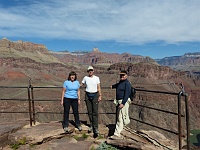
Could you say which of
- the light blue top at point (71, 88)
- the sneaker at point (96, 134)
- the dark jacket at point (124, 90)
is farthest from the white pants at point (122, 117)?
the light blue top at point (71, 88)

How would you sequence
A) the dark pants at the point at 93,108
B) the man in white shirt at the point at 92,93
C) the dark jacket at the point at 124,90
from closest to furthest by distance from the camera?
the dark jacket at the point at 124,90 → the man in white shirt at the point at 92,93 → the dark pants at the point at 93,108

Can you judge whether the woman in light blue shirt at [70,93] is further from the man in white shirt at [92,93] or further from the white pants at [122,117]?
the white pants at [122,117]

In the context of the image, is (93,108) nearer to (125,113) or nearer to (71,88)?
(71,88)

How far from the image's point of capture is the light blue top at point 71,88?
764 cm

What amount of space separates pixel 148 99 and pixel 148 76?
216ft

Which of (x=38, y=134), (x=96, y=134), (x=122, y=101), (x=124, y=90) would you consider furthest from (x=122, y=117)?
(x=38, y=134)

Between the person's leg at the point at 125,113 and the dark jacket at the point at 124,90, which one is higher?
the dark jacket at the point at 124,90

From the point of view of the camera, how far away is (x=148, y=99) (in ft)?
336

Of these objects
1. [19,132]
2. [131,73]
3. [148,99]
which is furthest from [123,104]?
[131,73]

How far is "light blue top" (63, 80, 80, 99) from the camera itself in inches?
301

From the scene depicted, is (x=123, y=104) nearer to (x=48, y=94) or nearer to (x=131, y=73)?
(x=48, y=94)

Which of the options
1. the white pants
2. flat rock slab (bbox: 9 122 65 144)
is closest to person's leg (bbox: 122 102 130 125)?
the white pants

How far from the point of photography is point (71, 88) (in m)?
7.65

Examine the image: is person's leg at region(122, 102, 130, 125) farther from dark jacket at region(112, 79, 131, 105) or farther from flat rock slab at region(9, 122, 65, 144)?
flat rock slab at region(9, 122, 65, 144)
